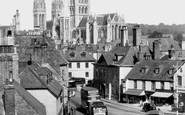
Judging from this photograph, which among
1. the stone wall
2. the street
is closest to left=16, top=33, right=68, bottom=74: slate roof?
the street

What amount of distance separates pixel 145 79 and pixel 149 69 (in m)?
2.45

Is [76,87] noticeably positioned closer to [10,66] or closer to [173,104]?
[173,104]

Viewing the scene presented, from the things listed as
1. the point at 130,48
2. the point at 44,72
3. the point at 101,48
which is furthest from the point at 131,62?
the point at 101,48

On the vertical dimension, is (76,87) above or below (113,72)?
below

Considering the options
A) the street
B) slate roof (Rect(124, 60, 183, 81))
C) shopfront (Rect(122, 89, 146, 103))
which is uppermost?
slate roof (Rect(124, 60, 183, 81))

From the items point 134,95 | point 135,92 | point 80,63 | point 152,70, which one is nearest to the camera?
point 134,95

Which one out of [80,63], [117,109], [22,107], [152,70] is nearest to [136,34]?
[152,70]

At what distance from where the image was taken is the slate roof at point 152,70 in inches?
2525

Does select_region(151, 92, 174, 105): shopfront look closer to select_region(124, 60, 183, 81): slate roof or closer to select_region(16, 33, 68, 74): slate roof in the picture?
select_region(124, 60, 183, 81): slate roof

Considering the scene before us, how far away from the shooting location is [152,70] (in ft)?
221

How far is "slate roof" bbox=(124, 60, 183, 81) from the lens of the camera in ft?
210

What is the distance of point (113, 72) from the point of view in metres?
73.9

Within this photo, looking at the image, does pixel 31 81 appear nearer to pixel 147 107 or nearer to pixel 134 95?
pixel 147 107

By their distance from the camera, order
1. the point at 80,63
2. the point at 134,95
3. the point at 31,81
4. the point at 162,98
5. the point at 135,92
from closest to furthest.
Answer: the point at 31,81
the point at 162,98
the point at 134,95
the point at 135,92
the point at 80,63
